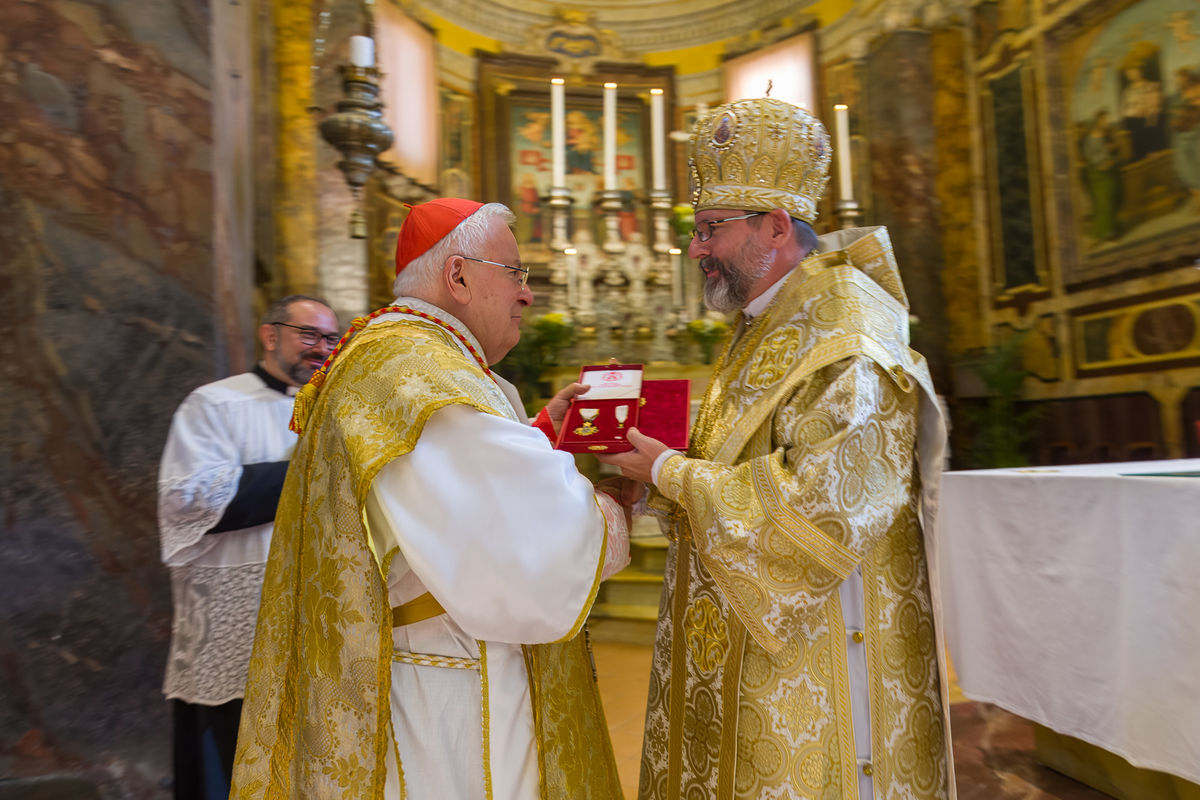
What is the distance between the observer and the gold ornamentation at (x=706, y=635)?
1936 mm

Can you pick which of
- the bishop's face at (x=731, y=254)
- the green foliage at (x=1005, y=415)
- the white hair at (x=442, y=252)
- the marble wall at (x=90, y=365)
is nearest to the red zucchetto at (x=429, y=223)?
the white hair at (x=442, y=252)

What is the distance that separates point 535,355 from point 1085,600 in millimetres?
4074

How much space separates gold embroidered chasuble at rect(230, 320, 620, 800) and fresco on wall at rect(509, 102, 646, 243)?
23.0 ft

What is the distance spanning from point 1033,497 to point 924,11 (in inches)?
238

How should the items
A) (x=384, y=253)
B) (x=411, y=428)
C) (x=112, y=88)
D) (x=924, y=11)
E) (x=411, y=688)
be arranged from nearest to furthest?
(x=411, y=428), (x=411, y=688), (x=112, y=88), (x=384, y=253), (x=924, y=11)

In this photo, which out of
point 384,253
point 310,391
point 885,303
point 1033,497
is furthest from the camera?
point 384,253

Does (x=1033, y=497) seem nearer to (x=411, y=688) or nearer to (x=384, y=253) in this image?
(x=411, y=688)

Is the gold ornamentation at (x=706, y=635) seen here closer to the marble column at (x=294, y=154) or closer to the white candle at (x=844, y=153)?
the white candle at (x=844, y=153)

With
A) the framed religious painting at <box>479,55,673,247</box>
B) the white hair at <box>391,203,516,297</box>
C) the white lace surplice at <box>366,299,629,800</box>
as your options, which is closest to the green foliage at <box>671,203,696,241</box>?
the framed religious painting at <box>479,55,673,247</box>

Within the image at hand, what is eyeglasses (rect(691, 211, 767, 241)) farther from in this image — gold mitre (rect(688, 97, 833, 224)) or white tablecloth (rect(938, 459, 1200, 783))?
white tablecloth (rect(938, 459, 1200, 783))

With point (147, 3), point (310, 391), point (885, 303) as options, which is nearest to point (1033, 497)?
point (885, 303)

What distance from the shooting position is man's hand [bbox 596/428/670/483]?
192cm

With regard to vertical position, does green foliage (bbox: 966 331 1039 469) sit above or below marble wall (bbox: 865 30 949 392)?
below

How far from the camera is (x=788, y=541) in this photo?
169 centimetres
